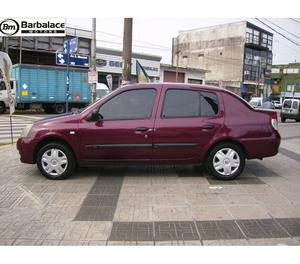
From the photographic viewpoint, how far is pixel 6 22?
32.9ft

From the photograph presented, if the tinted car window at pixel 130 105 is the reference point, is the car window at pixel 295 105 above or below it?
below

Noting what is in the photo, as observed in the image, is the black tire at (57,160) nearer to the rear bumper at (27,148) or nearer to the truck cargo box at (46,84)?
the rear bumper at (27,148)

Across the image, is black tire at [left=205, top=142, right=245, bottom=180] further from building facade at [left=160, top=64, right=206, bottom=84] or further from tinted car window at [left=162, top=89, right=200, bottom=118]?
building facade at [left=160, top=64, right=206, bottom=84]

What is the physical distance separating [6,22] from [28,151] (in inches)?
208

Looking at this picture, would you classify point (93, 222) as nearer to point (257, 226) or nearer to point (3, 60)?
point (257, 226)

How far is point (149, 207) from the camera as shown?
5.02 meters

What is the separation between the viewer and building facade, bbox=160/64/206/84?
41844 mm

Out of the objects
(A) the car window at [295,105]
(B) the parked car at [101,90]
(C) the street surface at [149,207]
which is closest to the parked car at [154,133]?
(C) the street surface at [149,207]

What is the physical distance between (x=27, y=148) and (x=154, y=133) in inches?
85.6

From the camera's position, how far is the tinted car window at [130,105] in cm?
627

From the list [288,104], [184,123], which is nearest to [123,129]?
[184,123]

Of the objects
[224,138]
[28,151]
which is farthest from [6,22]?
[224,138]

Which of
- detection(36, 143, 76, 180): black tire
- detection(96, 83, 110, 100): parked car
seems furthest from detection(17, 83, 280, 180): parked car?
detection(96, 83, 110, 100): parked car

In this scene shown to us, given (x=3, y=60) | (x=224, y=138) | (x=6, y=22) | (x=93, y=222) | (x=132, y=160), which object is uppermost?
(x=6, y=22)
